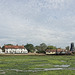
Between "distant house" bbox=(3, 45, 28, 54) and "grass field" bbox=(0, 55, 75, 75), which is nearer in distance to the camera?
"grass field" bbox=(0, 55, 75, 75)

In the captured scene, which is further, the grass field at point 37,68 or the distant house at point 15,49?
the distant house at point 15,49

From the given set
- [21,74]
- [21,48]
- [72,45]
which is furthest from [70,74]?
[72,45]

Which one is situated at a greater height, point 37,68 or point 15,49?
point 15,49

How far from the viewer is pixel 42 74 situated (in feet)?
61.1

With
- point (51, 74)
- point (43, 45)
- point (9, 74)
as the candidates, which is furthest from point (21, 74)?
point (43, 45)

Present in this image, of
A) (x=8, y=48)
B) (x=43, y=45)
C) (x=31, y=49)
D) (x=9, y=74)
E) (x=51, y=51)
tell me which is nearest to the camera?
(x=9, y=74)

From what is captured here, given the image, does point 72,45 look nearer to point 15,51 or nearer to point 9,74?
point 15,51

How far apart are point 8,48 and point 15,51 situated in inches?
253

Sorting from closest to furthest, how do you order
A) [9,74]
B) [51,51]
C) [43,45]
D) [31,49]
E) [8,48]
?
[9,74]
[8,48]
[51,51]
[31,49]
[43,45]

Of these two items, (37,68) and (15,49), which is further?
(15,49)

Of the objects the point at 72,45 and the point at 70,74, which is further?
the point at 72,45

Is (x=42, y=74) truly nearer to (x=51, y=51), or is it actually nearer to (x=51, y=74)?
(x=51, y=74)

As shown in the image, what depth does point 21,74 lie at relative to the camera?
18375mm

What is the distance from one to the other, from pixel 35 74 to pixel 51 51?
101142mm
